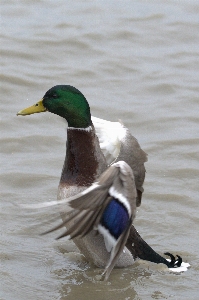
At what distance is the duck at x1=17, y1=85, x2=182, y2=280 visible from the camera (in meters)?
4.95

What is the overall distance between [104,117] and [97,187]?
3.71 metres

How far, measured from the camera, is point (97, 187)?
4945 mm

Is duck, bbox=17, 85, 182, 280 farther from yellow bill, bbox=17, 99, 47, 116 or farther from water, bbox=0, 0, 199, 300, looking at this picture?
water, bbox=0, 0, 199, 300

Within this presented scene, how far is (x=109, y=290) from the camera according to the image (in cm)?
559

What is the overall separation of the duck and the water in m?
0.19

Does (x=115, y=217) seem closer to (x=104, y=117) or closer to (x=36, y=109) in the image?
(x=36, y=109)

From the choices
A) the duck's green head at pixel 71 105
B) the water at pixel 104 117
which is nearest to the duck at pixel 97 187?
the duck's green head at pixel 71 105

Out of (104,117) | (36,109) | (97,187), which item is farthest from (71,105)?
(104,117)

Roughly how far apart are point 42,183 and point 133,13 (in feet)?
16.7

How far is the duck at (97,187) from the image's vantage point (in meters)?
4.95

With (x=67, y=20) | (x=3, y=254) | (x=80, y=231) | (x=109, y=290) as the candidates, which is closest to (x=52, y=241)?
(x=3, y=254)

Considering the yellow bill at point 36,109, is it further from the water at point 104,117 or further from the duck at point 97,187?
the water at point 104,117

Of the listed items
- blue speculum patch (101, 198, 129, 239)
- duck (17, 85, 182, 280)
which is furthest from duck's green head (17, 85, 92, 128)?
blue speculum patch (101, 198, 129, 239)

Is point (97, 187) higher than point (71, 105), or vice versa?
point (71, 105)
